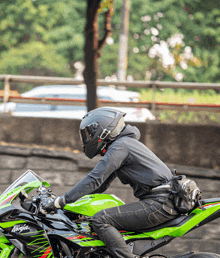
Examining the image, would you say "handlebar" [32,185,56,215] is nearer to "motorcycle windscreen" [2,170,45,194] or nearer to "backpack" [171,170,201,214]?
"motorcycle windscreen" [2,170,45,194]

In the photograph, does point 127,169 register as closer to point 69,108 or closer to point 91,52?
point 91,52

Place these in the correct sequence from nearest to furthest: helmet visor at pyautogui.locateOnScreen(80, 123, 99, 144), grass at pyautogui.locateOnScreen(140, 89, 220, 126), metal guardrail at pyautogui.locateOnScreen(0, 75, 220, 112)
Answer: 1. helmet visor at pyautogui.locateOnScreen(80, 123, 99, 144)
2. grass at pyautogui.locateOnScreen(140, 89, 220, 126)
3. metal guardrail at pyautogui.locateOnScreen(0, 75, 220, 112)

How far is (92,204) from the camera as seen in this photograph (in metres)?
3.46

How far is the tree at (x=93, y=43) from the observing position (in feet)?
22.4

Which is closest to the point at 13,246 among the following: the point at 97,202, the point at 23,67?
the point at 97,202

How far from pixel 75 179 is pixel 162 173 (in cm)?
370

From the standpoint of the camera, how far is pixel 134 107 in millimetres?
7801

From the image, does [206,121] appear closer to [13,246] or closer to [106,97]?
[106,97]

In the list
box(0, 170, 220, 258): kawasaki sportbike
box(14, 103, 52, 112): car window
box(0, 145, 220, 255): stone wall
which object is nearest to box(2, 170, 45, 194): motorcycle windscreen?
box(0, 170, 220, 258): kawasaki sportbike

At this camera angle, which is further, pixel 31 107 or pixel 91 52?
pixel 31 107

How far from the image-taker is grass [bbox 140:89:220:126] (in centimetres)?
744

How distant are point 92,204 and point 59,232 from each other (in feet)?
1.26

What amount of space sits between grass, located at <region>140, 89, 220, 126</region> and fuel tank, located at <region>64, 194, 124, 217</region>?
13.6 ft

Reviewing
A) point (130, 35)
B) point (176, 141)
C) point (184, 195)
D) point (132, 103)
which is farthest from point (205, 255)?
point (130, 35)
